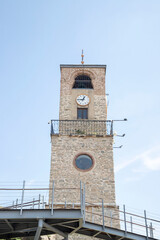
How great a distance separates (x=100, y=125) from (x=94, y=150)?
1860 millimetres

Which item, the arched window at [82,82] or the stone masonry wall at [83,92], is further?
the arched window at [82,82]

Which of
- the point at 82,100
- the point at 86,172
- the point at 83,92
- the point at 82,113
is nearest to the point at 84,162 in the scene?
the point at 86,172

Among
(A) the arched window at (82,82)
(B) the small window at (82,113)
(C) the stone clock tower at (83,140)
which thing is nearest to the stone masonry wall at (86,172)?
(C) the stone clock tower at (83,140)

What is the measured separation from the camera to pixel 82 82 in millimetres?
22625

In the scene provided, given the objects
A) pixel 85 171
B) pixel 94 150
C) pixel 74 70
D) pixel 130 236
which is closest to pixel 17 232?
pixel 130 236

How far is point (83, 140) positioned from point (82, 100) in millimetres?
3181

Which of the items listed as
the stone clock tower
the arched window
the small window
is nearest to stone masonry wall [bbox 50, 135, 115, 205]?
the stone clock tower

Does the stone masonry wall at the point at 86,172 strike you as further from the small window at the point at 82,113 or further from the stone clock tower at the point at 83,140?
the small window at the point at 82,113

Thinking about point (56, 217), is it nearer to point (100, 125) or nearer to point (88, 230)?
point (88, 230)

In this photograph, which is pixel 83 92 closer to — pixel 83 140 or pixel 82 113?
pixel 82 113

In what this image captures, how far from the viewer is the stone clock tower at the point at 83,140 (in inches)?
692

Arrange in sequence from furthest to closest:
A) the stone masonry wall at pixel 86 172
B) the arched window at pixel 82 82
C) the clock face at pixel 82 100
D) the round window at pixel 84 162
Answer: the arched window at pixel 82 82 < the clock face at pixel 82 100 < the round window at pixel 84 162 < the stone masonry wall at pixel 86 172

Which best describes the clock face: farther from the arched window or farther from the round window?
the round window

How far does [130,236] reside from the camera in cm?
1330
